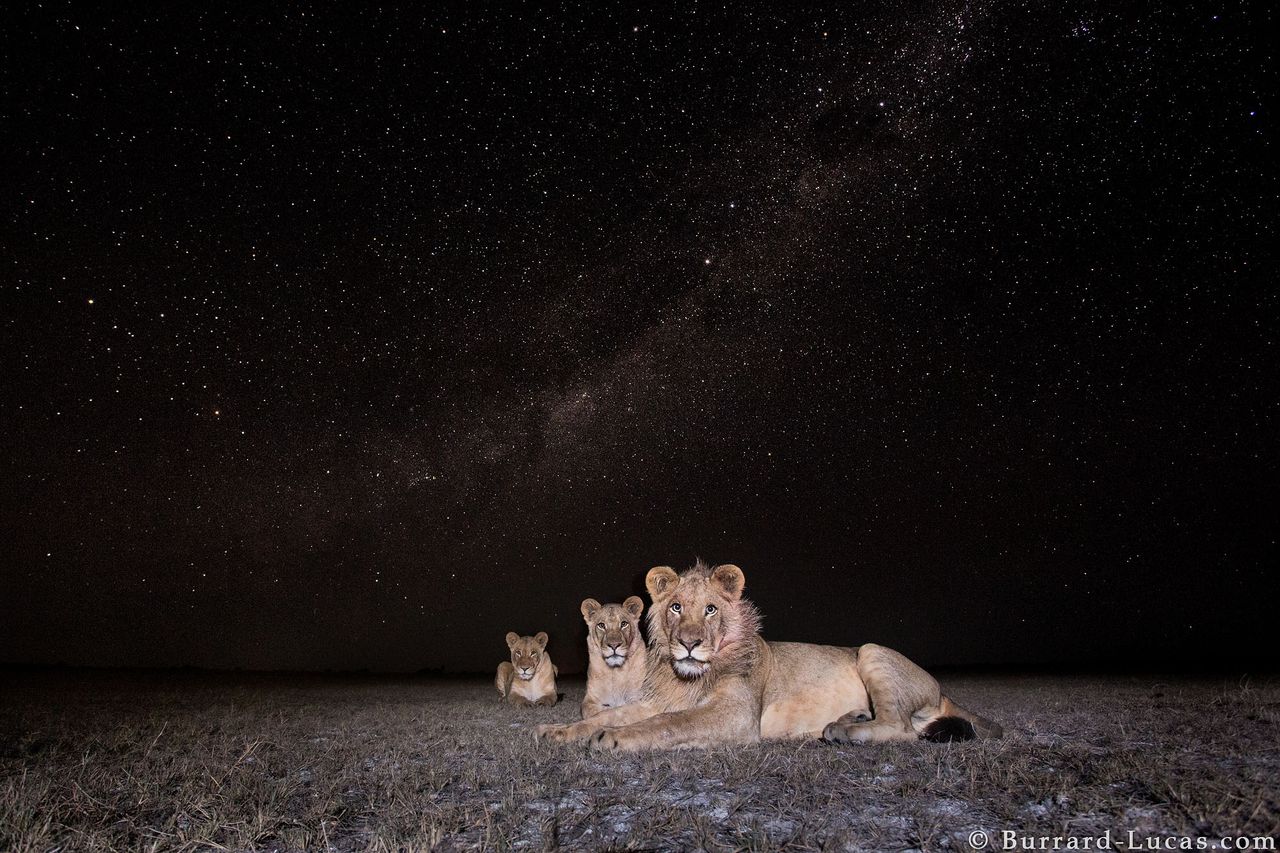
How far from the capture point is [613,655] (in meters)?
10.9

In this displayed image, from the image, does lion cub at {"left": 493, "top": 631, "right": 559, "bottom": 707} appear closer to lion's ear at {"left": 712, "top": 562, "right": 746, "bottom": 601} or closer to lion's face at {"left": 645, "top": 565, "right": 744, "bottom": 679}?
lion's face at {"left": 645, "top": 565, "right": 744, "bottom": 679}

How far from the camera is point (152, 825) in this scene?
371 centimetres

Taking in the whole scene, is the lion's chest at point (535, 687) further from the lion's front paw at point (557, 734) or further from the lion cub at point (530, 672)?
the lion's front paw at point (557, 734)

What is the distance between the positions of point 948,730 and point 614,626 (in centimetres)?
571

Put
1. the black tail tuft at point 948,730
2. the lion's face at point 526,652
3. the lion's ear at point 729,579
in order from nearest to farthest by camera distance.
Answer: the black tail tuft at point 948,730, the lion's ear at point 729,579, the lion's face at point 526,652

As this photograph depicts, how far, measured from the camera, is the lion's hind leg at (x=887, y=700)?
6.55m

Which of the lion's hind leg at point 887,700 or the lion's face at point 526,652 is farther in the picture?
the lion's face at point 526,652

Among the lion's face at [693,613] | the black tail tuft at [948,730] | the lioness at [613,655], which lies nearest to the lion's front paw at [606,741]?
the lion's face at [693,613]

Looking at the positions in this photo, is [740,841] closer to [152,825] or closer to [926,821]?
[926,821]

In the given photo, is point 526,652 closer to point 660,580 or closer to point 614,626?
point 614,626

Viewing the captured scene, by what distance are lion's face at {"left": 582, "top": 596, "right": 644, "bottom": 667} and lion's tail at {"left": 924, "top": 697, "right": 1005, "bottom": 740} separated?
500 cm

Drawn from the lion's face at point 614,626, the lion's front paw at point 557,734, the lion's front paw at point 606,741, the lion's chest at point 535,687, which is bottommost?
the lion's chest at point 535,687

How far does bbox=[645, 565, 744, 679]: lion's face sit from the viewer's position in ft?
22.2

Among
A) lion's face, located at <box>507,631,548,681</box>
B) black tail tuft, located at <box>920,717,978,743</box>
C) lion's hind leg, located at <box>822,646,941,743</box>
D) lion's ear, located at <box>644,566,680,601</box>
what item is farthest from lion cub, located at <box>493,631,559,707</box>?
black tail tuft, located at <box>920,717,978,743</box>
